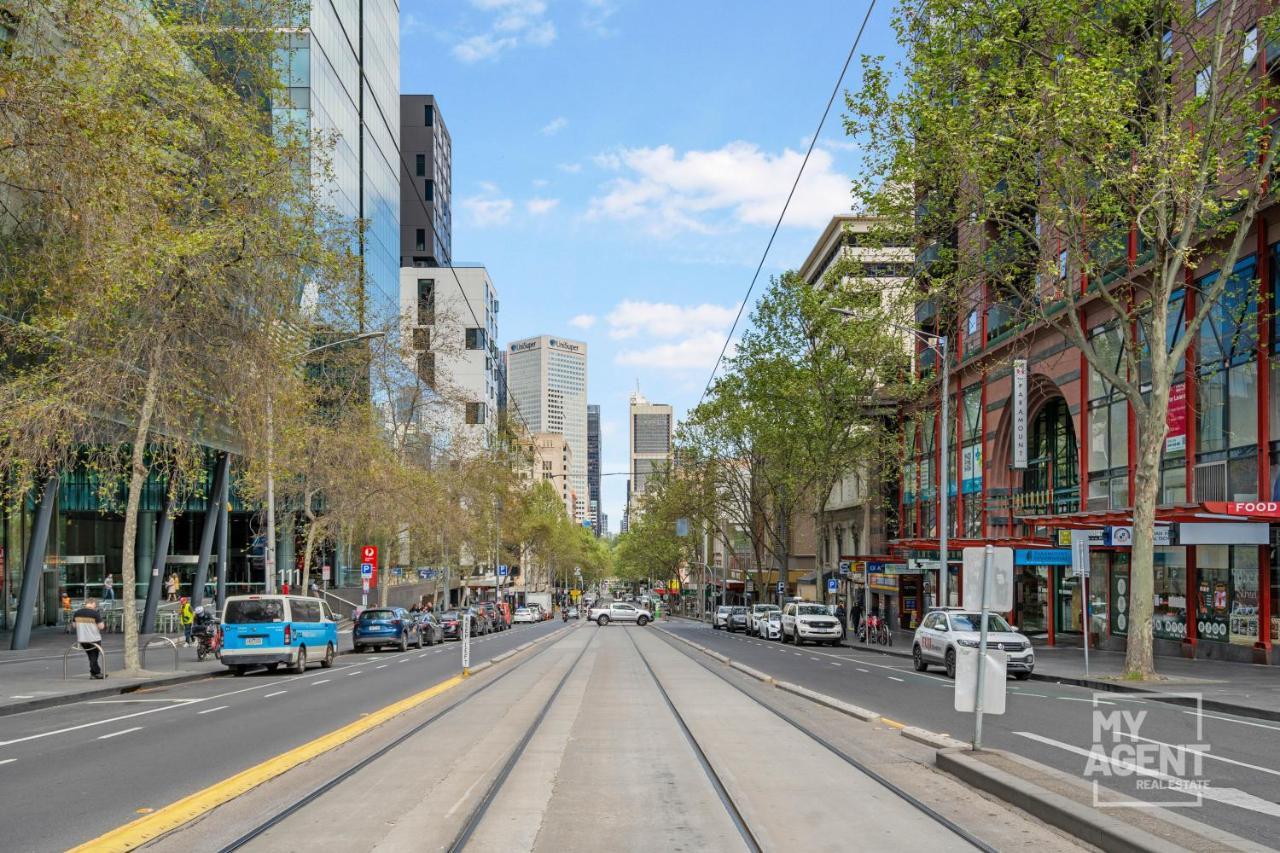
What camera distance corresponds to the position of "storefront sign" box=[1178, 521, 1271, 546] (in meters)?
25.5

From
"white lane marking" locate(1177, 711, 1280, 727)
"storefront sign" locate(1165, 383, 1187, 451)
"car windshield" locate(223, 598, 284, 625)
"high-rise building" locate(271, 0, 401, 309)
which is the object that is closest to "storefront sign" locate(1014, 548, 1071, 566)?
"storefront sign" locate(1165, 383, 1187, 451)

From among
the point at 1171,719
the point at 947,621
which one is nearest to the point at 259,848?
the point at 1171,719

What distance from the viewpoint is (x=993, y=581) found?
10.4 metres

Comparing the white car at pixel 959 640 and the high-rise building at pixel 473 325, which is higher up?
the high-rise building at pixel 473 325

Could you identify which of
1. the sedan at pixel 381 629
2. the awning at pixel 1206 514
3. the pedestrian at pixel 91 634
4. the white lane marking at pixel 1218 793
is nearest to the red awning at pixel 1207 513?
the awning at pixel 1206 514

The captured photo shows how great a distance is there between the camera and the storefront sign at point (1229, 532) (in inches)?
1005

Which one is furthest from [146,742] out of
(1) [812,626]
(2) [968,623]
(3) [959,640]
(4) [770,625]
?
(4) [770,625]

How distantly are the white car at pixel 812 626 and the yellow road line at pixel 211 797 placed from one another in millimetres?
31874

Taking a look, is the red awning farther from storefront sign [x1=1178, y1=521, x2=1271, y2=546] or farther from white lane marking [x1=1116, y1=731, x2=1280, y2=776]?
white lane marking [x1=1116, y1=731, x2=1280, y2=776]

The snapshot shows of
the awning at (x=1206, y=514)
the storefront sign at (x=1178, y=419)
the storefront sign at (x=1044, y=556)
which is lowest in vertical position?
the storefront sign at (x=1044, y=556)

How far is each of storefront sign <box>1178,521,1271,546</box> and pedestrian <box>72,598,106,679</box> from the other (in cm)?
2404

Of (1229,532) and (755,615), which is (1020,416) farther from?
(755,615)

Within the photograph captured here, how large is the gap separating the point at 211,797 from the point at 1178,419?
27.7 meters

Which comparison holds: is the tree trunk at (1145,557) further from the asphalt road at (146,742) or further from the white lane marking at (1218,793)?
the asphalt road at (146,742)
